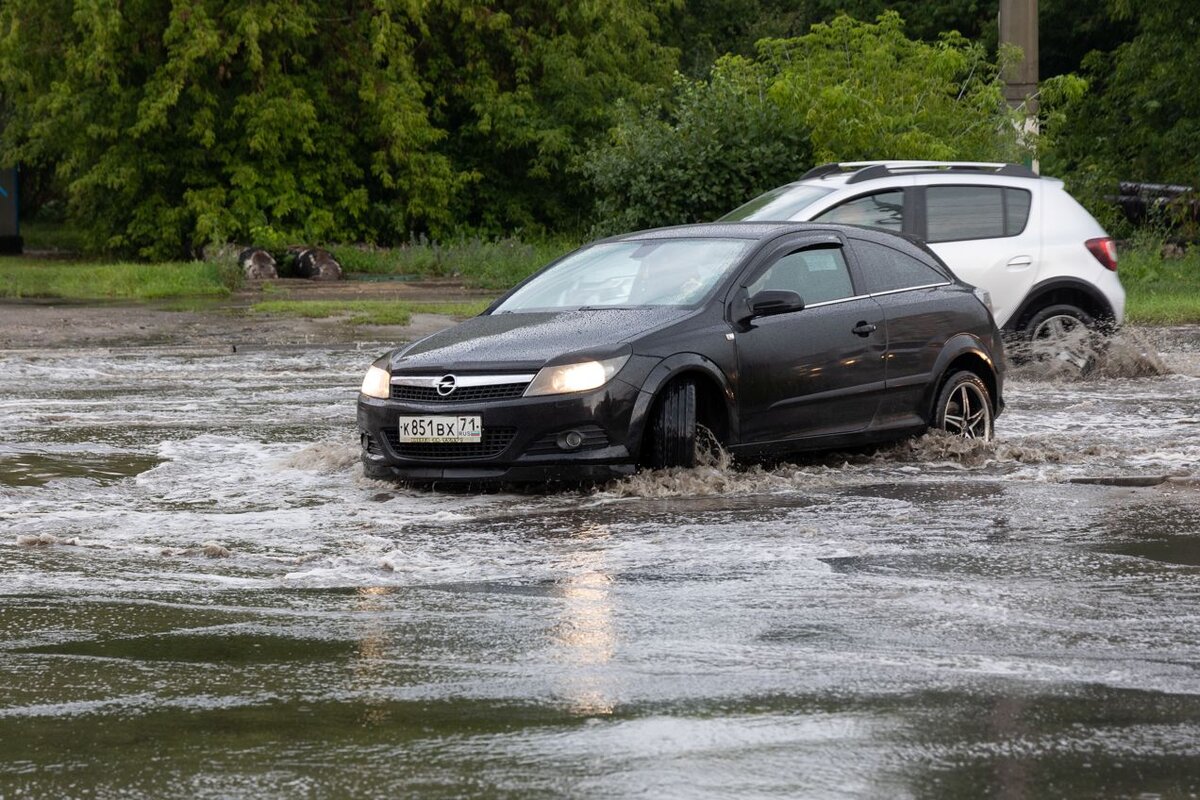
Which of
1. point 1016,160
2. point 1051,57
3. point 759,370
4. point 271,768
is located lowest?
point 271,768

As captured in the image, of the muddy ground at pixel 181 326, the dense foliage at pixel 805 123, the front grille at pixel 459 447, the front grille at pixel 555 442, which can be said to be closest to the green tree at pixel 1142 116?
the dense foliage at pixel 805 123

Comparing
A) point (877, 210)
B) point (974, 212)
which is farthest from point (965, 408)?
point (974, 212)

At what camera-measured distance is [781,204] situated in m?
16.0

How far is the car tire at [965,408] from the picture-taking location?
37.8 feet

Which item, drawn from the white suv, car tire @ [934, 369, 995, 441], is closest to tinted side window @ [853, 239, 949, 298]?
car tire @ [934, 369, 995, 441]

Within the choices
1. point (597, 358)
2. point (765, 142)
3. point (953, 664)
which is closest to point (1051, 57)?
point (765, 142)

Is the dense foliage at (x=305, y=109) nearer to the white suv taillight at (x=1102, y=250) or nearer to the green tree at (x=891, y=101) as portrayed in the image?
the green tree at (x=891, y=101)

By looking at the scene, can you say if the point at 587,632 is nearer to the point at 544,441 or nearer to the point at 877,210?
the point at 544,441

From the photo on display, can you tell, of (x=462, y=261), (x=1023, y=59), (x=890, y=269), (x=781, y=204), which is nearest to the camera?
(x=890, y=269)

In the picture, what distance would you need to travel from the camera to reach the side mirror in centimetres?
1047

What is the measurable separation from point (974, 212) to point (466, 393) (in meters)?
7.57

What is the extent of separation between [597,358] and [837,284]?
6.70ft

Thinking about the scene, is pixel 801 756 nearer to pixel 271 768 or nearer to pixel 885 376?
pixel 271 768

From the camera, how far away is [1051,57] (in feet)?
166
